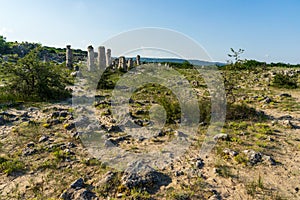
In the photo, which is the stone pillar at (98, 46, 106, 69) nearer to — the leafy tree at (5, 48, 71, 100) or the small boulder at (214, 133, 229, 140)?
the leafy tree at (5, 48, 71, 100)

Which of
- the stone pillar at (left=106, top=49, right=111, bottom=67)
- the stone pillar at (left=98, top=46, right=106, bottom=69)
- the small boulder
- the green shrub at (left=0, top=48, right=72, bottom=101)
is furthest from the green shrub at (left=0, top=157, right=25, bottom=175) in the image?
the stone pillar at (left=106, top=49, right=111, bottom=67)

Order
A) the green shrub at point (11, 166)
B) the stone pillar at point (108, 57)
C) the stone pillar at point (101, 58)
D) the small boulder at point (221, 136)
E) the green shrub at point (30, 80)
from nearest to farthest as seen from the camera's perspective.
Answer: the green shrub at point (11, 166) < the small boulder at point (221, 136) < the green shrub at point (30, 80) < the stone pillar at point (101, 58) < the stone pillar at point (108, 57)

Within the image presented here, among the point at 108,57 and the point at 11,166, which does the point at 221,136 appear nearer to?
the point at 11,166

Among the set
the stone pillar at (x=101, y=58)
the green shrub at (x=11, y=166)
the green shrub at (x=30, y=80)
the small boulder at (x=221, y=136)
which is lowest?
the green shrub at (x=11, y=166)

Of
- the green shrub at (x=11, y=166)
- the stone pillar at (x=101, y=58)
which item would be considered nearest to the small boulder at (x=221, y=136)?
the green shrub at (x=11, y=166)

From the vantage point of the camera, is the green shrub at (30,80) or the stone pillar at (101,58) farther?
the stone pillar at (101,58)

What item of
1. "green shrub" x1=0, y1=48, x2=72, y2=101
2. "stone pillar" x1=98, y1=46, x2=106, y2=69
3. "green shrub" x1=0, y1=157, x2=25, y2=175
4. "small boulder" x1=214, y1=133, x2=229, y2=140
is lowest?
"green shrub" x1=0, y1=157, x2=25, y2=175

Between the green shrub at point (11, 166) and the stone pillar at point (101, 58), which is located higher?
the stone pillar at point (101, 58)

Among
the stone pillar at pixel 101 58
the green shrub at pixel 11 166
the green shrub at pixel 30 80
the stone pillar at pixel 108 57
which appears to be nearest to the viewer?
the green shrub at pixel 11 166

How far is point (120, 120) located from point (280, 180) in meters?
5.12

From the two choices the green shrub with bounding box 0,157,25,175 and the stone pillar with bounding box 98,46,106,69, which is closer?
the green shrub with bounding box 0,157,25,175

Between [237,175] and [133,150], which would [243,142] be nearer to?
[237,175]

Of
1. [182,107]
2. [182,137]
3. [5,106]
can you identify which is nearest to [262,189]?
[182,137]

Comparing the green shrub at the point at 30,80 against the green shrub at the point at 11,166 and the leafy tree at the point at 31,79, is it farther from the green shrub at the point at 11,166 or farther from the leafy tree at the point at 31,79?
the green shrub at the point at 11,166
